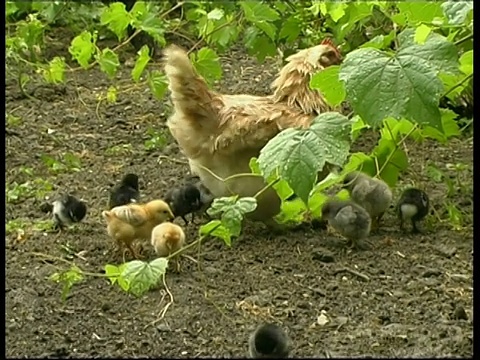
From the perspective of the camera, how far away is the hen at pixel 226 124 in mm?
4156

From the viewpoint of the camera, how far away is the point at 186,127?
4.30 m

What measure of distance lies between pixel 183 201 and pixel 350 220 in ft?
2.46

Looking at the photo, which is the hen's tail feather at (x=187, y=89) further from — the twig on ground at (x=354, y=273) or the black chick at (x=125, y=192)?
the twig on ground at (x=354, y=273)

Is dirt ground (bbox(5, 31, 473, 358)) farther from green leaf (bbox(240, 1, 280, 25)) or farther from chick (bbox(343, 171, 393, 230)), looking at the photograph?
green leaf (bbox(240, 1, 280, 25))

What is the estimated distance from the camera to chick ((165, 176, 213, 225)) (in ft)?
14.0

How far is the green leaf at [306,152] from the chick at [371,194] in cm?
109

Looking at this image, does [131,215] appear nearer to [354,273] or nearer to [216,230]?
[216,230]

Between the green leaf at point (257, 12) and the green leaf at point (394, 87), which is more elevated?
the green leaf at point (394, 87)

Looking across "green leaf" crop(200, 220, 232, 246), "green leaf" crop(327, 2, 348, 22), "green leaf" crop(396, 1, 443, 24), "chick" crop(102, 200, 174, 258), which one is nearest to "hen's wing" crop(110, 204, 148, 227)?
"chick" crop(102, 200, 174, 258)

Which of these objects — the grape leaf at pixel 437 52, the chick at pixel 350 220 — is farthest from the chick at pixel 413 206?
the grape leaf at pixel 437 52

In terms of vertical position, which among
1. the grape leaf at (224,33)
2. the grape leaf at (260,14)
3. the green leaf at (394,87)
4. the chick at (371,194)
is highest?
the green leaf at (394,87)

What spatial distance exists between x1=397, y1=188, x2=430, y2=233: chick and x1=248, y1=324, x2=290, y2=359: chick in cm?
127

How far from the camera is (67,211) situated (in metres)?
4.21

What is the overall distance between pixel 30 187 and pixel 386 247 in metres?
1.80
